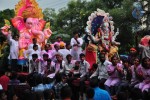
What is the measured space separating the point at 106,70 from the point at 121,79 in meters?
0.81

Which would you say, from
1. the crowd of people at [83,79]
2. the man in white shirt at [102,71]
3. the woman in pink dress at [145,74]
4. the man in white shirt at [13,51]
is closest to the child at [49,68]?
the crowd of people at [83,79]

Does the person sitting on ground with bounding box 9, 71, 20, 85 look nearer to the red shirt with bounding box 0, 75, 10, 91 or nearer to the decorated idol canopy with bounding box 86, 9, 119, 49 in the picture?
the red shirt with bounding box 0, 75, 10, 91

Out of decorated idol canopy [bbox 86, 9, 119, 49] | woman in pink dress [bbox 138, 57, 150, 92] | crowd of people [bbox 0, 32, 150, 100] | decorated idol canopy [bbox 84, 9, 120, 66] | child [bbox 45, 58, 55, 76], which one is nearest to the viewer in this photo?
crowd of people [bbox 0, 32, 150, 100]

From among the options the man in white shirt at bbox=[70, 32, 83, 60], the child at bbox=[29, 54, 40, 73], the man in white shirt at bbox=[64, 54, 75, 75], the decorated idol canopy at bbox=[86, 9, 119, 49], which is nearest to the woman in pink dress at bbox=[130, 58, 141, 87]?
the man in white shirt at bbox=[64, 54, 75, 75]

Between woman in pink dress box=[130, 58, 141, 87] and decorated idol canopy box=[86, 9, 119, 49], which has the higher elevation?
decorated idol canopy box=[86, 9, 119, 49]

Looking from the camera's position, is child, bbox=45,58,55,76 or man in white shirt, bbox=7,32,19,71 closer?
child, bbox=45,58,55,76

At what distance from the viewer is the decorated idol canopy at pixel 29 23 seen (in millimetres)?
19380

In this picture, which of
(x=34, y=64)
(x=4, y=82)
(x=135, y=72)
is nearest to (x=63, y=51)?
(x=34, y=64)

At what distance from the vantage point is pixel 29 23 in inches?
781

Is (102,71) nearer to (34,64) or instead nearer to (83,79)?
(83,79)

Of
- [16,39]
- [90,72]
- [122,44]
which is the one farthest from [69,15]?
[90,72]

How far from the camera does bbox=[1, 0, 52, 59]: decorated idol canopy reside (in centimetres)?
1938

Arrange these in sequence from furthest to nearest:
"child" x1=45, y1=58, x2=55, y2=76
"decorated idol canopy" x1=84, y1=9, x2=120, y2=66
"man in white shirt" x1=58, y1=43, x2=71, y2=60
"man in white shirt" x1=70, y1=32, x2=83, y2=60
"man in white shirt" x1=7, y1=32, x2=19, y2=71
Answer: "man in white shirt" x1=7, y1=32, x2=19, y2=71, "man in white shirt" x1=70, y1=32, x2=83, y2=60, "decorated idol canopy" x1=84, y1=9, x2=120, y2=66, "man in white shirt" x1=58, y1=43, x2=71, y2=60, "child" x1=45, y1=58, x2=55, y2=76

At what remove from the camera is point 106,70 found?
41.8ft
